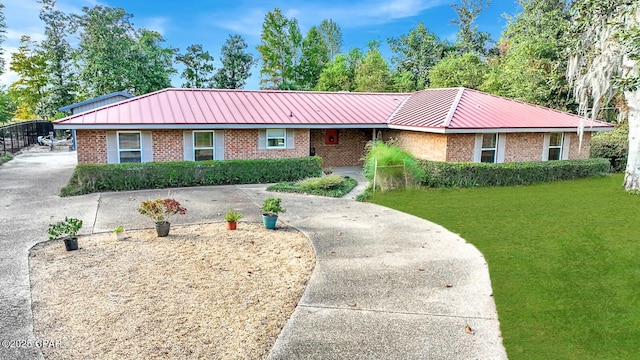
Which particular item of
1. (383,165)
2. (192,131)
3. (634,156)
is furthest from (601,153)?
(192,131)

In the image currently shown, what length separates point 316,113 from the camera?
65.5 ft

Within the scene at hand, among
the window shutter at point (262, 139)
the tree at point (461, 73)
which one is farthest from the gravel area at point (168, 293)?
the tree at point (461, 73)

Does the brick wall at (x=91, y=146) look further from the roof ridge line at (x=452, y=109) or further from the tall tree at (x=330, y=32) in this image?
the tall tree at (x=330, y=32)

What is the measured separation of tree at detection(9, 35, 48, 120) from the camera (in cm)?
4612

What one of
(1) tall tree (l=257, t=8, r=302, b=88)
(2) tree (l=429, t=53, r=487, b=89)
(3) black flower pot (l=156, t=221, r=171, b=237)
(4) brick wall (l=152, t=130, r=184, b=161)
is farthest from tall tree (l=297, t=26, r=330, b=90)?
(3) black flower pot (l=156, t=221, r=171, b=237)

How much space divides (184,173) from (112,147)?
2989 mm

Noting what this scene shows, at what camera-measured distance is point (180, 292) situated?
6660mm

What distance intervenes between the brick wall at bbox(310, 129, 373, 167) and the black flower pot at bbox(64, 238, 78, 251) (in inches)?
554

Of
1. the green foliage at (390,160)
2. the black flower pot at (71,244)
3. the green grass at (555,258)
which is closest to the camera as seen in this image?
the green grass at (555,258)

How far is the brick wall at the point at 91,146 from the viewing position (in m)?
15.9

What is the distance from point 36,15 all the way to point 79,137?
36.9 m

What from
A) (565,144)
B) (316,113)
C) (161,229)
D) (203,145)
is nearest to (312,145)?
(316,113)

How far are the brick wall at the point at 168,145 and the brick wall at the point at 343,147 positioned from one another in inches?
265

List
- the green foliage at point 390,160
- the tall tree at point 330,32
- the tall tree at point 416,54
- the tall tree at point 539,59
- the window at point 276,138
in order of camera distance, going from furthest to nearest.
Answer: the tall tree at point 330,32, the tall tree at point 416,54, the tall tree at point 539,59, the window at point 276,138, the green foliage at point 390,160
